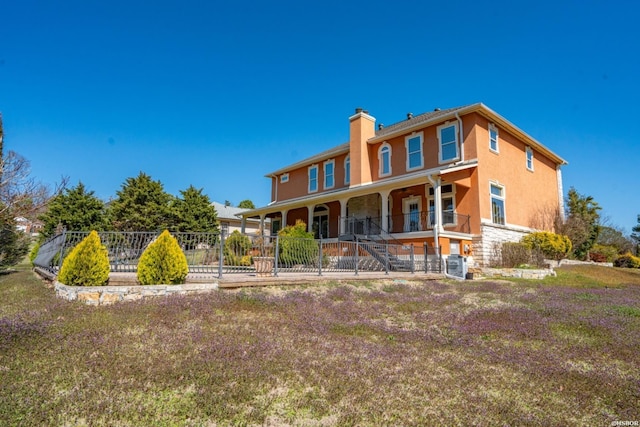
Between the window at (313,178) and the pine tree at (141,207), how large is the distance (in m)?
11.3

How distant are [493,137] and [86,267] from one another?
19133 millimetres

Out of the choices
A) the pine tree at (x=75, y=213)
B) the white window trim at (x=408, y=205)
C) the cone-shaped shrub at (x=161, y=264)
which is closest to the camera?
the cone-shaped shrub at (x=161, y=264)

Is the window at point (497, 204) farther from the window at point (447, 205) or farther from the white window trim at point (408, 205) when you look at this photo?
the white window trim at point (408, 205)

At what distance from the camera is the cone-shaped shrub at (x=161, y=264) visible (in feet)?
25.9

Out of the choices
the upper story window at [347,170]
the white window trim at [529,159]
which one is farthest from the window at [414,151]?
the white window trim at [529,159]

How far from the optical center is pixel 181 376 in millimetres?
3850

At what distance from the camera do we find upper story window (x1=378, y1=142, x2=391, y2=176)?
22.1m

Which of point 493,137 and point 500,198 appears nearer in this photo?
point 500,198

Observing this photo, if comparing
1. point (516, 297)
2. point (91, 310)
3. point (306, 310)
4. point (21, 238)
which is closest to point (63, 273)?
point (91, 310)

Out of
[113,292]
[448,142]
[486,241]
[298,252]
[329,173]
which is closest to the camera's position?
[113,292]

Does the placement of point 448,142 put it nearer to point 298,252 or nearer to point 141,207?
point 298,252

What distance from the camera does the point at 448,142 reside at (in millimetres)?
19125

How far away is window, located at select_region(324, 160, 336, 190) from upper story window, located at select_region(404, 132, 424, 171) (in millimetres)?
6654

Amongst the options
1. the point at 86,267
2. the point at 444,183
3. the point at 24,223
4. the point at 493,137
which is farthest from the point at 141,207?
the point at 493,137
